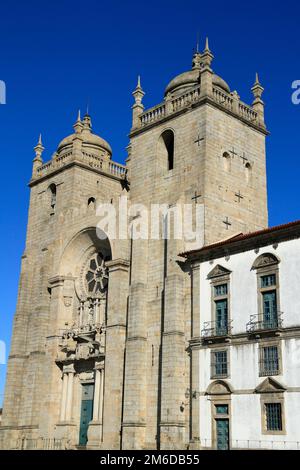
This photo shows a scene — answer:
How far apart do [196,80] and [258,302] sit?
17.1 m

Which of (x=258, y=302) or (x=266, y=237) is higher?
(x=266, y=237)

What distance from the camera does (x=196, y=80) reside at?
39656mm

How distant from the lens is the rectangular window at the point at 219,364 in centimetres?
2895

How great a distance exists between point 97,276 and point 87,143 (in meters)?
11.9

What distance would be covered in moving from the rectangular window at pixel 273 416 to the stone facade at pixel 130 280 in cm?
488

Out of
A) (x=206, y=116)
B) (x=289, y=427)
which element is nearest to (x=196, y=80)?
(x=206, y=116)

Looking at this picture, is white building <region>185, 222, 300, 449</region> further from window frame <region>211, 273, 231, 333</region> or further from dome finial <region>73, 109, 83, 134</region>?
dome finial <region>73, 109, 83, 134</region>

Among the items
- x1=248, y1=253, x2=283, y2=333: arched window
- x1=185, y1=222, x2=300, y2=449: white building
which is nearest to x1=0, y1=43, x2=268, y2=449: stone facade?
x1=185, y1=222, x2=300, y2=449: white building

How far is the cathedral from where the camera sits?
28.2m

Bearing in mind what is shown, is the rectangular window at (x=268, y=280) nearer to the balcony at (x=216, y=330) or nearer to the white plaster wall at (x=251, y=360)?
A: the white plaster wall at (x=251, y=360)

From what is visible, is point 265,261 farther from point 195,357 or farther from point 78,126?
point 78,126

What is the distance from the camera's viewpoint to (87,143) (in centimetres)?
4756

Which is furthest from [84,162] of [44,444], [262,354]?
[262,354]

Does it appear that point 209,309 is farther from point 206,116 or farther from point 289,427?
point 206,116
